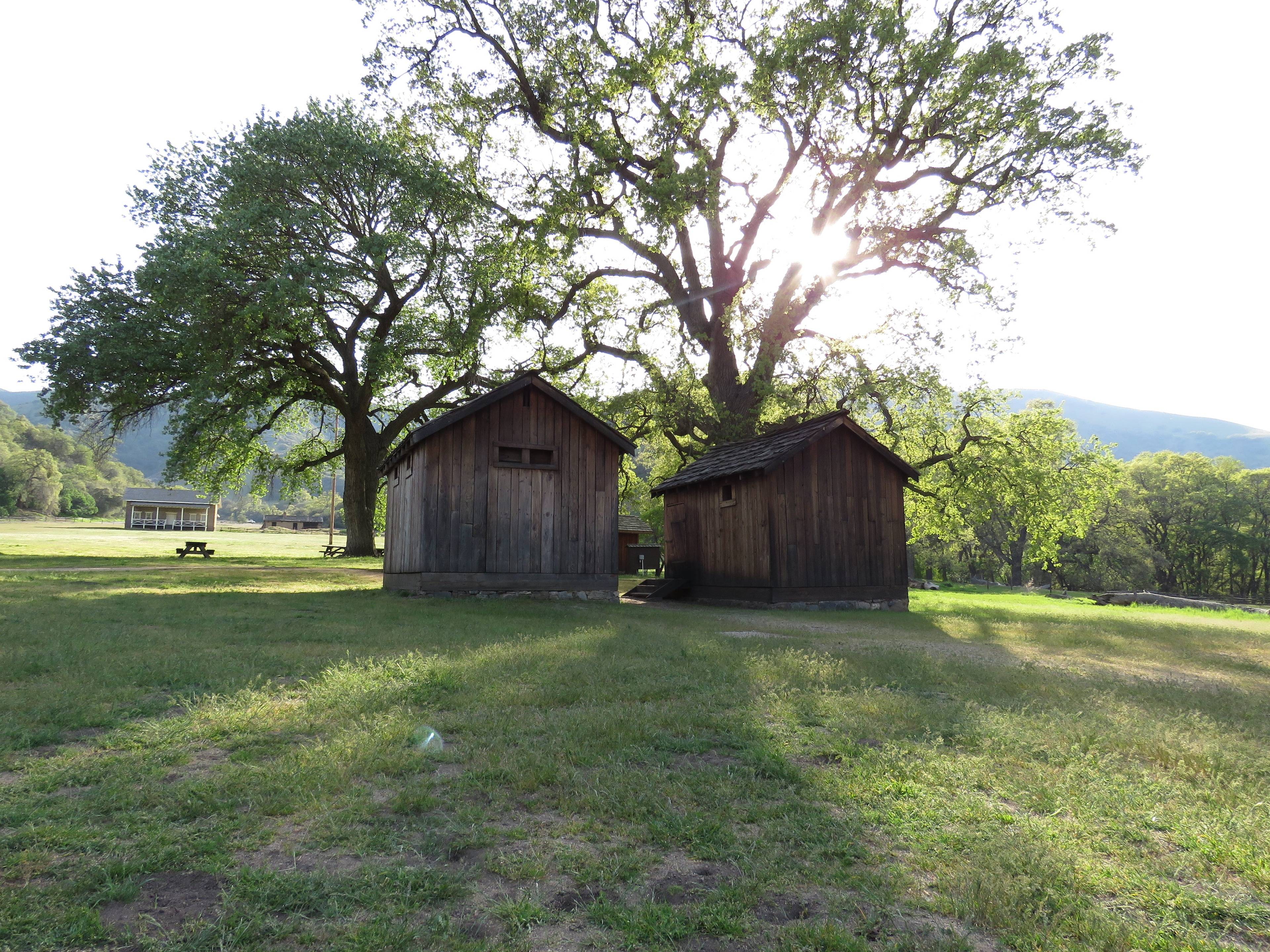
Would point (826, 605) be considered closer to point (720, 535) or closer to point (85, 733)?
point (720, 535)

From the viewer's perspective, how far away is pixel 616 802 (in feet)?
13.6

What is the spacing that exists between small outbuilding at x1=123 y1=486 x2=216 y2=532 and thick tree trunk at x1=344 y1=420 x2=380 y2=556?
60.5 m

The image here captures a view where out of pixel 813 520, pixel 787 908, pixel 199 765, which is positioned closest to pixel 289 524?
pixel 813 520

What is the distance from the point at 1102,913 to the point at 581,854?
230 centimetres

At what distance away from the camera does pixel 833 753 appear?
204 inches

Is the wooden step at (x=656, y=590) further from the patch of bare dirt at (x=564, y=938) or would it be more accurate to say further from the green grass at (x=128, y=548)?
the patch of bare dirt at (x=564, y=938)

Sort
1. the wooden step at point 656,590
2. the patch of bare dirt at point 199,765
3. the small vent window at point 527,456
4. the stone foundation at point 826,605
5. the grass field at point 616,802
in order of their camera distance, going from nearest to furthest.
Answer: the grass field at point 616,802 < the patch of bare dirt at point 199,765 < the small vent window at point 527,456 < the stone foundation at point 826,605 < the wooden step at point 656,590

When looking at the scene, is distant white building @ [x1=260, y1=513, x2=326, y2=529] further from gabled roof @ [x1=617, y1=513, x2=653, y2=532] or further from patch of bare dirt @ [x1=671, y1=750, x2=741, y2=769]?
patch of bare dirt @ [x1=671, y1=750, x2=741, y2=769]

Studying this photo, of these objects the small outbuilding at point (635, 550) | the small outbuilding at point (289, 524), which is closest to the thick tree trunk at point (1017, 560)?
the small outbuilding at point (635, 550)

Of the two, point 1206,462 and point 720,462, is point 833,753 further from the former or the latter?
point 1206,462

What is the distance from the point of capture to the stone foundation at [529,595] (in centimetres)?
1761

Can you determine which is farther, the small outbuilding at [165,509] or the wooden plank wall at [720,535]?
the small outbuilding at [165,509]

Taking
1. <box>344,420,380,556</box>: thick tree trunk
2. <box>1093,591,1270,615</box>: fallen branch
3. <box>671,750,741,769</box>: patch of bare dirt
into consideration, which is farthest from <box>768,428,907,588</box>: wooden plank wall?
<box>344,420,380,556</box>: thick tree trunk

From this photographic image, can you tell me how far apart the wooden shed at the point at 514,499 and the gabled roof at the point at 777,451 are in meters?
3.37
